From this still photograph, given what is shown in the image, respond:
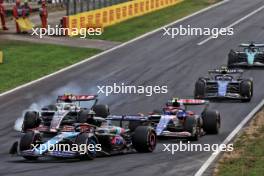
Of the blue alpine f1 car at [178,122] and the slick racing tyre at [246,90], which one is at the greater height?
the slick racing tyre at [246,90]

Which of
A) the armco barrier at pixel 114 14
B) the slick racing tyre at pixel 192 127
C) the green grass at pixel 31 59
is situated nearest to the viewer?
the slick racing tyre at pixel 192 127

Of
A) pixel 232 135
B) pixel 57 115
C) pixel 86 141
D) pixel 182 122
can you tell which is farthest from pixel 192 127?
pixel 86 141

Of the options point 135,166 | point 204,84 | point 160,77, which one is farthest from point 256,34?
point 135,166

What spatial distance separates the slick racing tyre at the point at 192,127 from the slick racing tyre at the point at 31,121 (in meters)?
4.96

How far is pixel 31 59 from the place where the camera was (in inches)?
1674

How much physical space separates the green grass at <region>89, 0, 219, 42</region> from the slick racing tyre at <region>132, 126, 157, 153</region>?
29098 millimetres

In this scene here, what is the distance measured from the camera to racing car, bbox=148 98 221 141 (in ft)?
74.6

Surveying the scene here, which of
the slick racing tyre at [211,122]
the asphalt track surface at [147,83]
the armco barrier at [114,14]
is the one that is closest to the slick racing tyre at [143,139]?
the asphalt track surface at [147,83]

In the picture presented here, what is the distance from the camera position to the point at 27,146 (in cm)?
1953

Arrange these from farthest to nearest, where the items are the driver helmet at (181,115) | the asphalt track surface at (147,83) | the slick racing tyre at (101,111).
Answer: the slick racing tyre at (101,111), the driver helmet at (181,115), the asphalt track surface at (147,83)

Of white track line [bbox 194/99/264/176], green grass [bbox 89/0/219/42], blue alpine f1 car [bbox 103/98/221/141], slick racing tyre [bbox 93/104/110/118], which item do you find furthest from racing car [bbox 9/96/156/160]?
green grass [bbox 89/0/219/42]

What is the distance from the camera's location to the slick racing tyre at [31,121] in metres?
24.2

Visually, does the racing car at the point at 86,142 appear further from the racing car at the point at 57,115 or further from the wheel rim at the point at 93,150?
the racing car at the point at 57,115

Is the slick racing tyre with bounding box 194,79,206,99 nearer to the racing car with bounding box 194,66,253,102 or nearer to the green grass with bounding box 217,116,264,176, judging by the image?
the racing car with bounding box 194,66,253,102
